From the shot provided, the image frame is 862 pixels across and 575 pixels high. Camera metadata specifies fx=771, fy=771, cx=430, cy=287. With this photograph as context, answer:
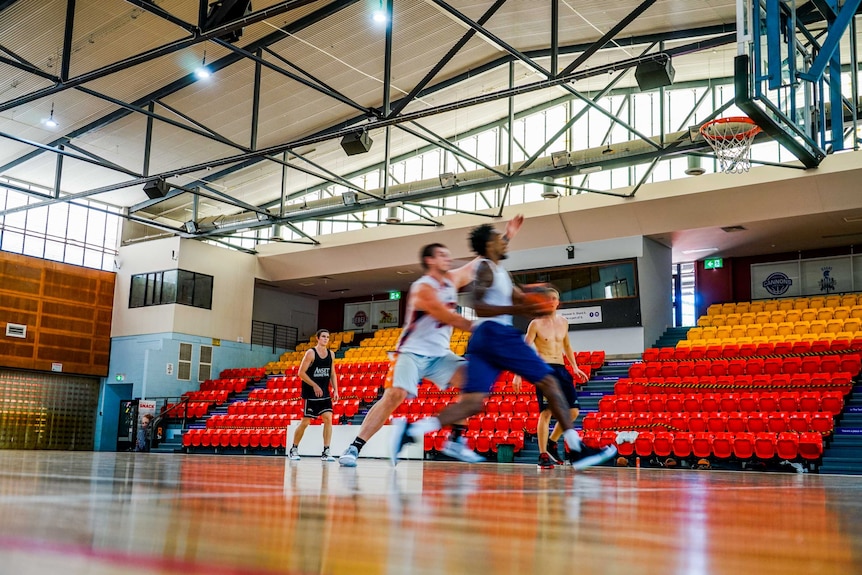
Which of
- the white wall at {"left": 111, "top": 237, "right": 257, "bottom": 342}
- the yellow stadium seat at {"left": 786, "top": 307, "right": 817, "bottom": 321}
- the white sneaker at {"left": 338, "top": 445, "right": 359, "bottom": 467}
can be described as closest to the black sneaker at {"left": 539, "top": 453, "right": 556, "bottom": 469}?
the white sneaker at {"left": 338, "top": 445, "right": 359, "bottom": 467}

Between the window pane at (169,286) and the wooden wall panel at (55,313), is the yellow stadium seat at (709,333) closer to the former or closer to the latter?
the window pane at (169,286)

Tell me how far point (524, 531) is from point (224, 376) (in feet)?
81.6

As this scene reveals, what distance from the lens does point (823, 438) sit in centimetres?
1176

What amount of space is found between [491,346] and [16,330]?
2223cm

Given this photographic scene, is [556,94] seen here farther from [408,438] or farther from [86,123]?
[408,438]

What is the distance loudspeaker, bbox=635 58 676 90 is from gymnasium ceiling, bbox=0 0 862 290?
0.35m

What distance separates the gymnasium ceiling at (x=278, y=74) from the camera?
46.8 ft

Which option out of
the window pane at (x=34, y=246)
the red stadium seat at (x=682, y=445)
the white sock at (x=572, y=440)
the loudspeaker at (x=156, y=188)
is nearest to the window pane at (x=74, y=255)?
the window pane at (x=34, y=246)

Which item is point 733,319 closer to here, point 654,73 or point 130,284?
point 654,73

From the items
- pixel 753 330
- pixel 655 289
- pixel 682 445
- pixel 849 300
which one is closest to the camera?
pixel 682 445

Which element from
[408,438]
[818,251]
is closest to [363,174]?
[818,251]

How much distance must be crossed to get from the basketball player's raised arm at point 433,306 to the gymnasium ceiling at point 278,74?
688 cm

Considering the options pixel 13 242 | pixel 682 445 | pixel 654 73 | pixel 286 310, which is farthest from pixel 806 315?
pixel 13 242

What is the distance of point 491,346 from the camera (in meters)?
4.89
